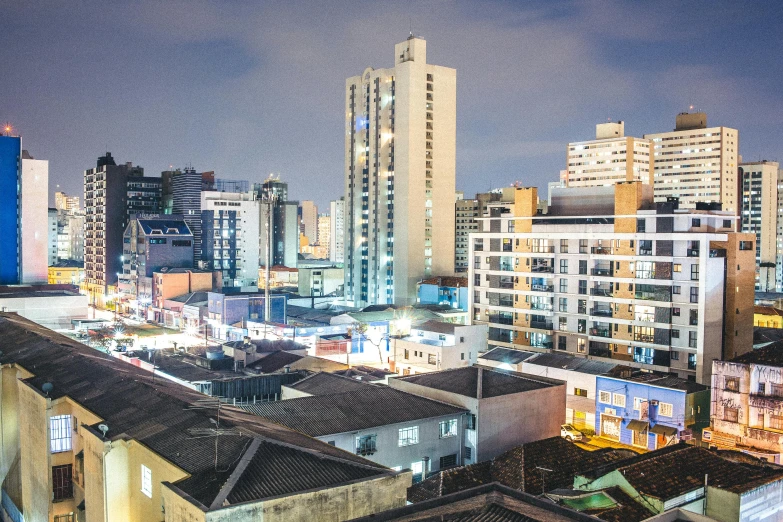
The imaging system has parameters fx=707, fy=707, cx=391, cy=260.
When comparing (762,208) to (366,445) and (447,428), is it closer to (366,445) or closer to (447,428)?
(447,428)

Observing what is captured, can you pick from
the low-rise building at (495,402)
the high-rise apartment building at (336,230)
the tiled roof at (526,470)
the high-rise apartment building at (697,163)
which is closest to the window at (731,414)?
the low-rise building at (495,402)

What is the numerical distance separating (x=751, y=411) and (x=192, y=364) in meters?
25.0

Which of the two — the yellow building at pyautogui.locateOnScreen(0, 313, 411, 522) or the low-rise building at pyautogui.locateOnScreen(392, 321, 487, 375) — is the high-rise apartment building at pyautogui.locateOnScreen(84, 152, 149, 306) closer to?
the low-rise building at pyautogui.locateOnScreen(392, 321, 487, 375)

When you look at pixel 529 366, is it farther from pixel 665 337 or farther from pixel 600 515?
pixel 600 515

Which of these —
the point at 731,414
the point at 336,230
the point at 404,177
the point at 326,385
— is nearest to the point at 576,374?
the point at 731,414

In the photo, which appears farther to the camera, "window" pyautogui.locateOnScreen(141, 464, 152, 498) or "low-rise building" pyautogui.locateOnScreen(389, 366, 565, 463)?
"low-rise building" pyautogui.locateOnScreen(389, 366, 565, 463)

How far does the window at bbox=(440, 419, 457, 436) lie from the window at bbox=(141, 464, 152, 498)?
1093cm

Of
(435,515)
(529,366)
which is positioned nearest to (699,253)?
(529,366)

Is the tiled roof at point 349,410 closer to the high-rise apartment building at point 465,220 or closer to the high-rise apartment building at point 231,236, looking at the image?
the high-rise apartment building at point 231,236

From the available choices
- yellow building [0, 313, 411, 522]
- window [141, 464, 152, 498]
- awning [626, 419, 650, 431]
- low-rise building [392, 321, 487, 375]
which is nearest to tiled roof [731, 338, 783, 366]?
awning [626, 419, 650, 431]

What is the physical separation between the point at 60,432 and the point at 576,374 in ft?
75.3

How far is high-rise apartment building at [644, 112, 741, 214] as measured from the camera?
10362cm

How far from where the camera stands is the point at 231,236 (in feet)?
282

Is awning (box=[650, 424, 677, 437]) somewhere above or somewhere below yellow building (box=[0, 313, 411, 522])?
below
